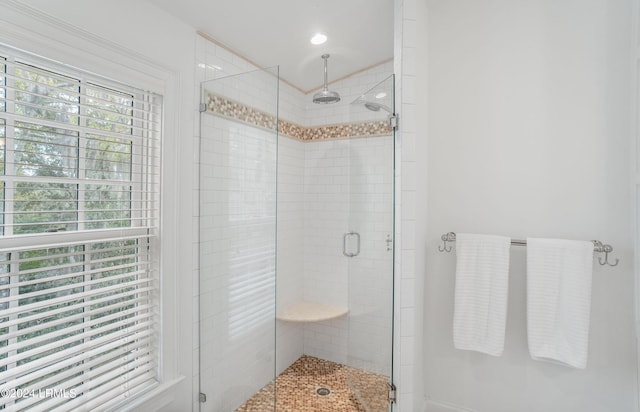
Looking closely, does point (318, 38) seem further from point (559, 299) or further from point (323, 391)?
point (323, 391)

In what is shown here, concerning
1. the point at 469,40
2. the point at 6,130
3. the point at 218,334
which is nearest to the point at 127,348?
→ the point at 218,334

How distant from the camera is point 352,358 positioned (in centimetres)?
235

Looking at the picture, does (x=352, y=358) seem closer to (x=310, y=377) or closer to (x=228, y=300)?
(x=310, y=377)

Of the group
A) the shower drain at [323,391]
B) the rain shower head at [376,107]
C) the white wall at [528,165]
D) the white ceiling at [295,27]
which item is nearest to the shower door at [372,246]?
the rain shower head at [376,107]

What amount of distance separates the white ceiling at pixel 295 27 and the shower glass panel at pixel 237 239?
357 millimetres

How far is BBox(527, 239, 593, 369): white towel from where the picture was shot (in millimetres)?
1575

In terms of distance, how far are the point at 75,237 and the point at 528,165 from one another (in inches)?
94.2

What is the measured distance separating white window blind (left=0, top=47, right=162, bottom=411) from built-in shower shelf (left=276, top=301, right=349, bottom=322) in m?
1.13

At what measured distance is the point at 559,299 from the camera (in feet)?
5.36

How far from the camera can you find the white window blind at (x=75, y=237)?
1208 millimetres

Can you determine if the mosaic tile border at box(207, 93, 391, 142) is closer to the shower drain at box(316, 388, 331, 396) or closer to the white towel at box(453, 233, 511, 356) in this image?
the white towel at box(453, 233, 511, 356)

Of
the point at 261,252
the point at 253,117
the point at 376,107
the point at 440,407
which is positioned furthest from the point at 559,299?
the point at 253,117

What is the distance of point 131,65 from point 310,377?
258 centimetres

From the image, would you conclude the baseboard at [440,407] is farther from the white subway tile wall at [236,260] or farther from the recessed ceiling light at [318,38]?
the recessed ceiling light at [318,38]
